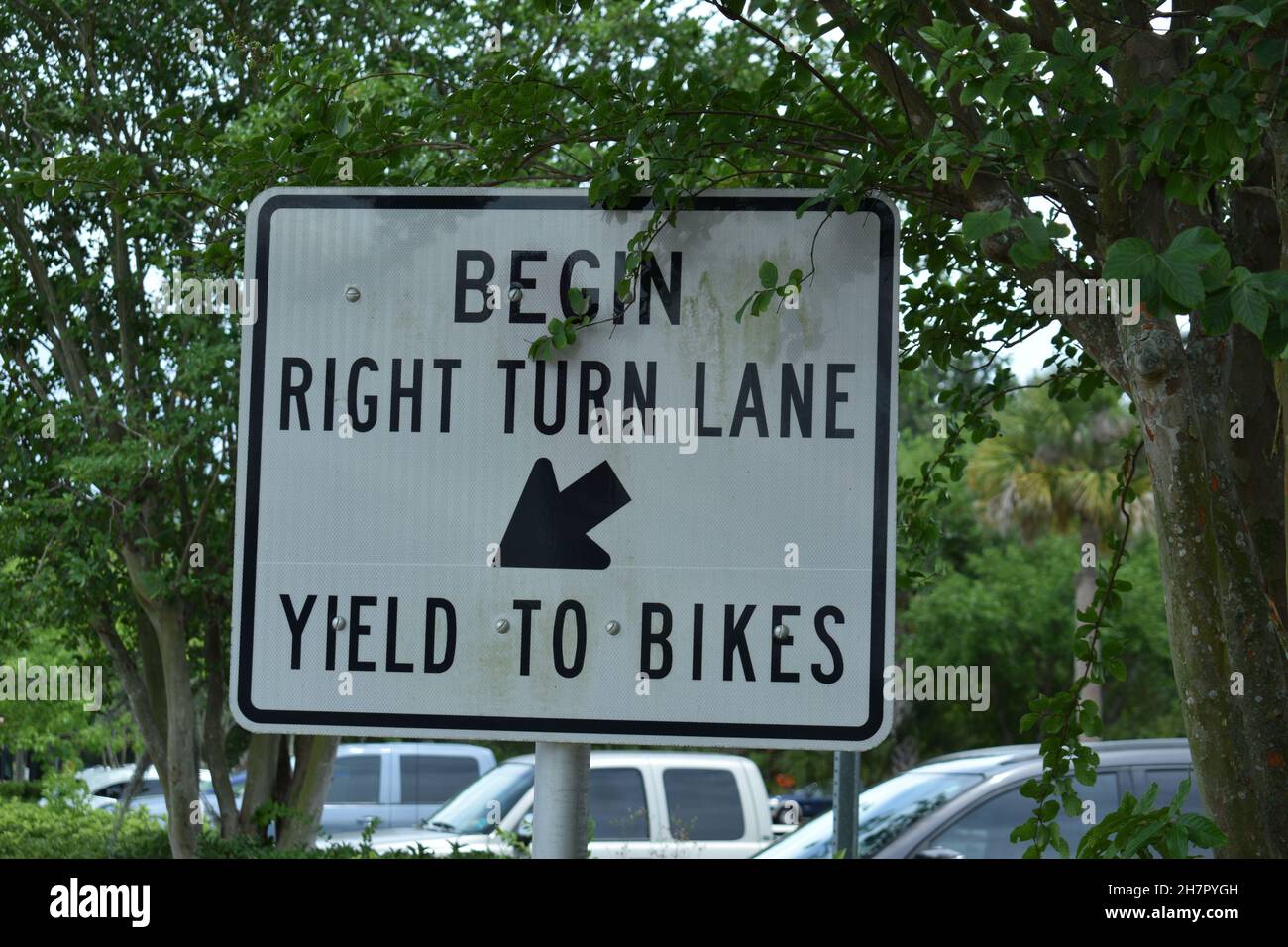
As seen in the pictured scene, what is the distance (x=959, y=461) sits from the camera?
14.4ft

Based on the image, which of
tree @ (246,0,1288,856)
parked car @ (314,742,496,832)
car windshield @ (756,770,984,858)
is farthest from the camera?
parked car @ (314,742,496,832)

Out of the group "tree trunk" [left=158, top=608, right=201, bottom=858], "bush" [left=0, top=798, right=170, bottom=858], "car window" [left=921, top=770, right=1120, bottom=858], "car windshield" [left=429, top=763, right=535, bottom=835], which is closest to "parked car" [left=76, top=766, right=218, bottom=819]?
"bush" [left=0, top=798, right=170, bottom=858]

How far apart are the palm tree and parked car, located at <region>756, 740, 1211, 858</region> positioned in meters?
15.8

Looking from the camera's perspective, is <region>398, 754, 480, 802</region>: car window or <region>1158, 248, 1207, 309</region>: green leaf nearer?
<region>1158, 248, 1207, 309</region>: green leaf

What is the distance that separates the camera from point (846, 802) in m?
6.54

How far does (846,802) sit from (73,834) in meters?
8.26

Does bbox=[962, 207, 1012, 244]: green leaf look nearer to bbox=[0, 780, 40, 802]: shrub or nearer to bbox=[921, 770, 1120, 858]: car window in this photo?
bbox=[921, 770, 1120, 858]: car window

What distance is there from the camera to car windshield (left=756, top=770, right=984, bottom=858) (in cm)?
740

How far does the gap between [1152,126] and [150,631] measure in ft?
35.0

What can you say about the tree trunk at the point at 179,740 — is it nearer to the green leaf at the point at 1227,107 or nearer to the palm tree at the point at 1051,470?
the green leaf at the point at 1227,107

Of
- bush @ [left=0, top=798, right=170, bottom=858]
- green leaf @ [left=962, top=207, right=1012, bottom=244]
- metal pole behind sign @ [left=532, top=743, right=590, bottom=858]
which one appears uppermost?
green leaf @ [left=962, top=207, right=1012, bottom=244]

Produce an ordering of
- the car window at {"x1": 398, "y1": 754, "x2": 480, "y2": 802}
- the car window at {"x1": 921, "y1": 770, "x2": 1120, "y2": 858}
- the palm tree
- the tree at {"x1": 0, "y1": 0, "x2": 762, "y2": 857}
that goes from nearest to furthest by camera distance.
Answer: the car window at {"x1": 921, "y1": 770, "x2": 1120, "y2": 858}, the tree at {"x1": 0, "y1": 0, "x2": 762, "y2": 857}, the car window at {"x1": 398, "y1": 754, "x2": 480, "y2": 802}, the palm tree
